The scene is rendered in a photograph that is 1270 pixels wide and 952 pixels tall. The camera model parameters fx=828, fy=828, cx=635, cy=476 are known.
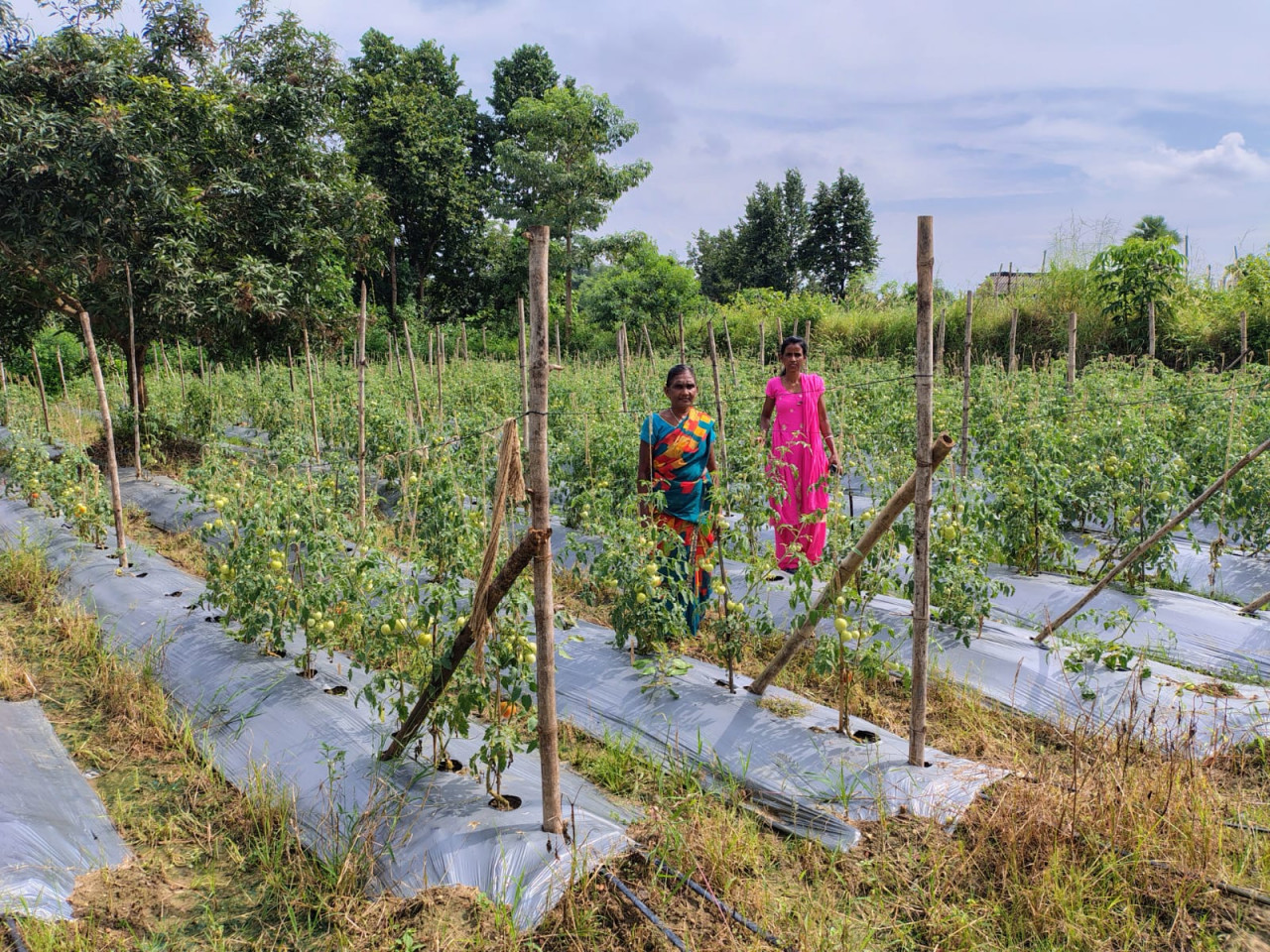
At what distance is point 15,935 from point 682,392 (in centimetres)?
283

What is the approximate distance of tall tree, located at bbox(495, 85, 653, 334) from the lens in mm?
19531

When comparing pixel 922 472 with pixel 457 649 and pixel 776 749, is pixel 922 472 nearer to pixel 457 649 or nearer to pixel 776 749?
pixel 776 749

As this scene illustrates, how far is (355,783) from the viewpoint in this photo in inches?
107

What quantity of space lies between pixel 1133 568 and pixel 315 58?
8128 mm

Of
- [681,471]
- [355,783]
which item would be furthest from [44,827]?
[681,471]

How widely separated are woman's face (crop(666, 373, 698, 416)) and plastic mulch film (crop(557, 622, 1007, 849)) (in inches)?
45.2

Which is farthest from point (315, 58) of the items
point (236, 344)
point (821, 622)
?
point (821, 622)

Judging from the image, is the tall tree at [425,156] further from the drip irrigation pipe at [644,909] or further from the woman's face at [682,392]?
the drip irrigation pipe at [644,909]

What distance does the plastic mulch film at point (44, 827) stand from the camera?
7.43 ft

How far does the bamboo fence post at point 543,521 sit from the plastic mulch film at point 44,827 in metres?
1.34

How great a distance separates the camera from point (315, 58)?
7.99 meters

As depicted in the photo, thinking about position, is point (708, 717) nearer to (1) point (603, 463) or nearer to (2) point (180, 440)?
(1) point (603, 463)

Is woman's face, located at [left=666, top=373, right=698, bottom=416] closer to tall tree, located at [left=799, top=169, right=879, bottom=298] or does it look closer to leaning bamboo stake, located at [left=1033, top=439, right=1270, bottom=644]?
leaning bamboo stake, located at [left=1033, top=439, right=1270, bottom=644]

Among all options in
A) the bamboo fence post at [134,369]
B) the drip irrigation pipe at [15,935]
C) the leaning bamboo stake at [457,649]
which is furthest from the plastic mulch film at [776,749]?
the bamboo fence post at [134,369]
